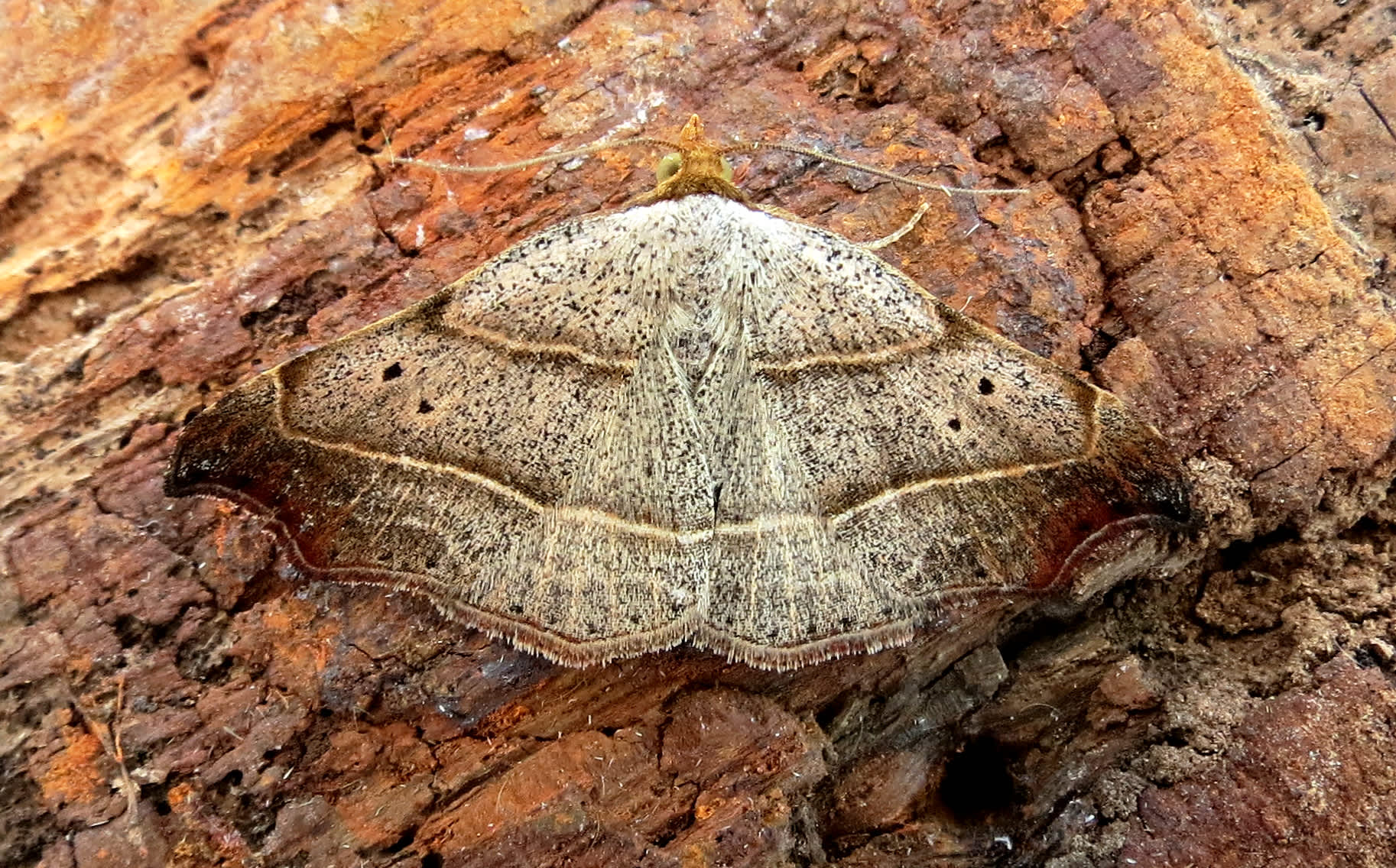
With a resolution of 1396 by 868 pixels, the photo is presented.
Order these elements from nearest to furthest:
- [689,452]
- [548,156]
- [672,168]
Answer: [689,452], [672,168], [548,156]

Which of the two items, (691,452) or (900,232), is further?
(900,232)

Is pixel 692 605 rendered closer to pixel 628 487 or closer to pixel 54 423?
pixel 628 487

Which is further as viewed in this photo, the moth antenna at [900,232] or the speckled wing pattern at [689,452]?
the moth antenna at [900,232]

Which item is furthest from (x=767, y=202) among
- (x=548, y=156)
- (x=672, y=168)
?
(x=548, y=156)

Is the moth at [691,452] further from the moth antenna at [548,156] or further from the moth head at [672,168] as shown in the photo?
the moth antenna at [548,156]

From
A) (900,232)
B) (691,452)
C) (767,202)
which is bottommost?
(691,452)

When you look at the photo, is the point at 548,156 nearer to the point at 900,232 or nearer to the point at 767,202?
the point at 767,202

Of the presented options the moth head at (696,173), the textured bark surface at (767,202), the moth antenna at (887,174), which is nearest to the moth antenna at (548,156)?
the textured bark surface at (767,202)
